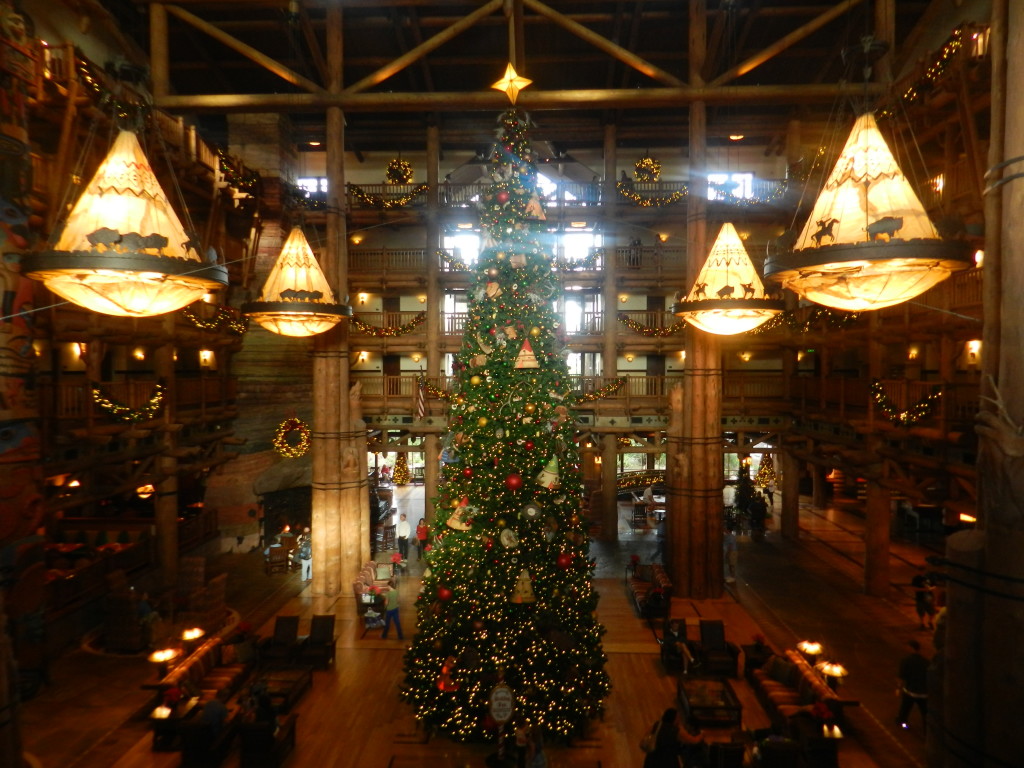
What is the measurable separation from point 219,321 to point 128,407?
3.86 m

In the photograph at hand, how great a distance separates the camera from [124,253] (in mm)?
4227

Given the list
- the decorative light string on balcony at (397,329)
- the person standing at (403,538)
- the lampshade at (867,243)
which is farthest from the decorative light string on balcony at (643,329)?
the lampshade at (867,243)

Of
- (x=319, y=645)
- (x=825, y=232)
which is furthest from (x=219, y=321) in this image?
(x=825, y=232)

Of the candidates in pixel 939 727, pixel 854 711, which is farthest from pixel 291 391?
pixel 939 727

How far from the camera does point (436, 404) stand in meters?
16.8

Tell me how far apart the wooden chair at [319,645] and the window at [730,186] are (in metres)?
14.4

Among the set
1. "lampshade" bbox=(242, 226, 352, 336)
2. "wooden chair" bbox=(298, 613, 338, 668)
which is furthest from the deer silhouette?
"wooden chair" bbox=(298, 613, 338, 668)

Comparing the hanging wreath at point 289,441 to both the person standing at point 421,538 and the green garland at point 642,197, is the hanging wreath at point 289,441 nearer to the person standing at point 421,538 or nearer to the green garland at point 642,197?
the person standing at point 421,538

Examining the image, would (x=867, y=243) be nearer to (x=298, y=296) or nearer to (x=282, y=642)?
(x=298, y=296)

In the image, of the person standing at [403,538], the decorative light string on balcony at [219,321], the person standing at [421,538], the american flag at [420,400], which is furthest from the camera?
the american flag at [420,400]

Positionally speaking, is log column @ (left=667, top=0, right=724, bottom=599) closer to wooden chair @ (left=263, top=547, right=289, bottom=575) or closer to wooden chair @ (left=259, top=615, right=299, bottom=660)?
wooden chair @ (left=259, top=615, right=299, bottom=660)

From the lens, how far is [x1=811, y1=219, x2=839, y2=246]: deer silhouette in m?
4.20

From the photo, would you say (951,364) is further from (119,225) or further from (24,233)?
(24,233)

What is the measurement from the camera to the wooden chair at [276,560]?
1401 cm
